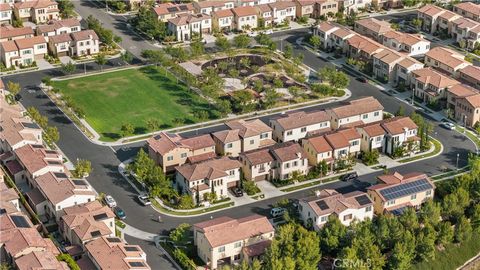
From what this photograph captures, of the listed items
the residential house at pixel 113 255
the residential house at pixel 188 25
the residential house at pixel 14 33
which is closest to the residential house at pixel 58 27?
the residential house at pixel 14 33

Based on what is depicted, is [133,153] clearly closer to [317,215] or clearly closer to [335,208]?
[317,215]

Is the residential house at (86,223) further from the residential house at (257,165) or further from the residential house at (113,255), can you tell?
the residential house at (257,165)

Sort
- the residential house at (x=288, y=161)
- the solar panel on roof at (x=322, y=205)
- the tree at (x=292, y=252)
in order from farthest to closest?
the residential house at (x=288, y=161)
the solar panel on roof at (x=322, y=205)
the tree at (x=292, y=252)

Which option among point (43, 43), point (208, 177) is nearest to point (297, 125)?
point (208, 177)

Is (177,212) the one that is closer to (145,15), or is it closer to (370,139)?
(370,139)

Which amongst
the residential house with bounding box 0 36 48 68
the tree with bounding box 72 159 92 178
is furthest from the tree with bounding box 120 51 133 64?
the tree with bounding box 72 159 92 178

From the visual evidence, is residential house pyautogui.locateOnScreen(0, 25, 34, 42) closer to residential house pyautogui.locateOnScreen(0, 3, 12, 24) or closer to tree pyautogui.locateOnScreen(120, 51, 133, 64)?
residential house pyautogui.locateOnScreen(0, 3, 12, 24)
